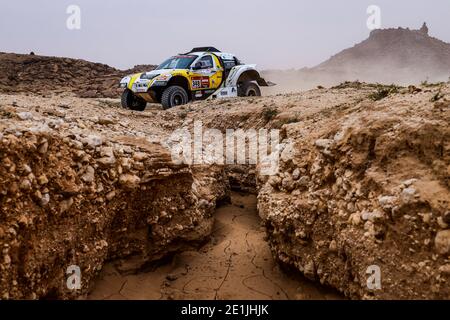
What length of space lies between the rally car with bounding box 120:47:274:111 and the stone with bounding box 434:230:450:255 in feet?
26.7

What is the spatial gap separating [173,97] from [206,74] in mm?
1347

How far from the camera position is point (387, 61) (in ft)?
129

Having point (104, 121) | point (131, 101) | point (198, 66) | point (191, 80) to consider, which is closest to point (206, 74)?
point (198, 66)

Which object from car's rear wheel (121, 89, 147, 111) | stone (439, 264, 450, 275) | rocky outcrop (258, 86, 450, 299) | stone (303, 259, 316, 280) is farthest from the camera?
car's rear wheel (121, 89, 147, 111)

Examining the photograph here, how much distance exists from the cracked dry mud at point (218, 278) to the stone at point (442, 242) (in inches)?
41.6

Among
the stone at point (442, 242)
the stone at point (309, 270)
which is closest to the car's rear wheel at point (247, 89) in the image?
the stone at point (309, 270)

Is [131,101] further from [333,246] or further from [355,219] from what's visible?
[355,219]

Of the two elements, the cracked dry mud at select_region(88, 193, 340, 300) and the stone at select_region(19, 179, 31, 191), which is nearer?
the stone at select_region(19, 179, 31, 191)

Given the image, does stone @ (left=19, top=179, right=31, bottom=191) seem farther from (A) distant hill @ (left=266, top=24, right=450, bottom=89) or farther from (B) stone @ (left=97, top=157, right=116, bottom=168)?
(A) distant hill @ (left=266, top=24, right=450, bottom=89)

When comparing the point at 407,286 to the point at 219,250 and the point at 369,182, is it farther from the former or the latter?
the point at 219,250

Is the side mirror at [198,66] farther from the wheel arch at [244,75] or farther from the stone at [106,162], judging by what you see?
the stone at [106,162]

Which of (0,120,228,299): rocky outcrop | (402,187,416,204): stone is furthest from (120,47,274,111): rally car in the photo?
(402,187,416,204): stone

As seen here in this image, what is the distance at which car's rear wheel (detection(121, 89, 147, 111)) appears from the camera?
1110cm

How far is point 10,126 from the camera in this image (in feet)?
10.9
